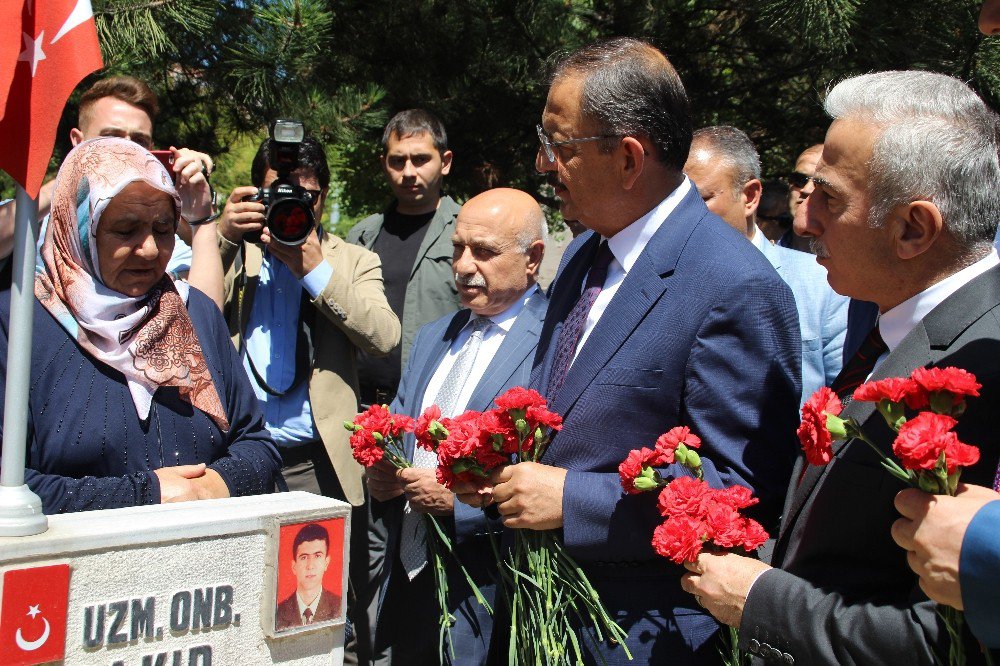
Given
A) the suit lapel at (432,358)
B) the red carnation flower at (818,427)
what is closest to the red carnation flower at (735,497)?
the red carnation flower at (818,427)

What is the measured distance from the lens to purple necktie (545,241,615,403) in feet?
7.26

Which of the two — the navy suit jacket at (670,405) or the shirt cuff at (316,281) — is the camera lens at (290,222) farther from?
the navy suit jacket at (670,405)

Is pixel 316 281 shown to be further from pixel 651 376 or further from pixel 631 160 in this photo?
pixel 651 376

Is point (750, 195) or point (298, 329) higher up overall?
point (750, 195)

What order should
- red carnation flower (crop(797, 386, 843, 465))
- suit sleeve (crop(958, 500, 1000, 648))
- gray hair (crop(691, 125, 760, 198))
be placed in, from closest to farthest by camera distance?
suit sleeve (crop(958, 500, 1000, 648))
red carnation flower (crop(797, 386, 843, 465))
gray hair (crop(691, 125, 760, 198))

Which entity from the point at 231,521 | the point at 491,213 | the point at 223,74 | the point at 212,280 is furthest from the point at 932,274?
the point at 223,74

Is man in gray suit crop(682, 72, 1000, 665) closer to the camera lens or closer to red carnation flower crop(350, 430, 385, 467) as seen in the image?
red carnation flower crop(350, 430, 385, 467)

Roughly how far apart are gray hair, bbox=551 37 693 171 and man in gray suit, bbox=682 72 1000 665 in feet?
1.43

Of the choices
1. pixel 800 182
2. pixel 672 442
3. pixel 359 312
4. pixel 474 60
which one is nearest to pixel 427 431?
pixel 672 442

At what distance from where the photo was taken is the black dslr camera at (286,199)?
3.46m

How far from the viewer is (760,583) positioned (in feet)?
5.48

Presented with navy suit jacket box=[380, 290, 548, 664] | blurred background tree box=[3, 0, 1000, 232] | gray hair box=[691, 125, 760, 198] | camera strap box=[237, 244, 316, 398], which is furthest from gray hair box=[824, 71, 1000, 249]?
blurred background tree box=[3, 0, 1000, 232]

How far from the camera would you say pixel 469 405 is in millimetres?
2932

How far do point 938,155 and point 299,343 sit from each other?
2.51 m
